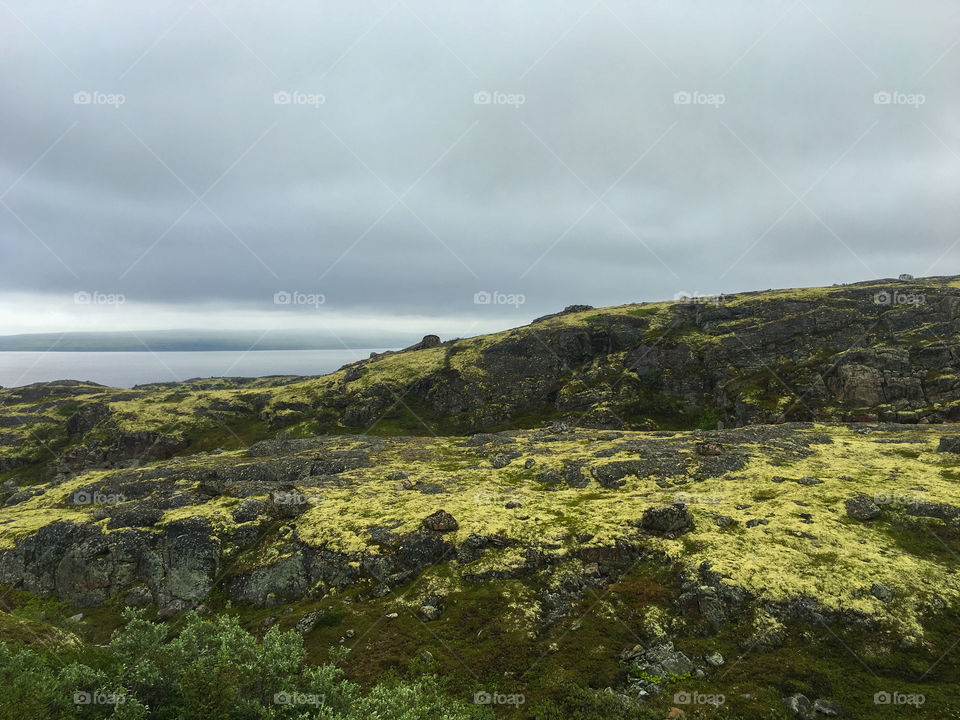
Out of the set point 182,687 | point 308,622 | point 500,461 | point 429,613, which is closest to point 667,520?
point 429,613

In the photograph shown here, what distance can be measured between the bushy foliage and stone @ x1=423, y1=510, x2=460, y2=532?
18.7 metres

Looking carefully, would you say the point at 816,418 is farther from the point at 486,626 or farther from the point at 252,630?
the point at 252,630

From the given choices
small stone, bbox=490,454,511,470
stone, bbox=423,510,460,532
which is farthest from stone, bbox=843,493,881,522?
small stone, bbox=490,454,511,470

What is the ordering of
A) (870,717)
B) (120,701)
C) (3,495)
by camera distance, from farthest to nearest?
(3,495) < (870,717) < (120,701)

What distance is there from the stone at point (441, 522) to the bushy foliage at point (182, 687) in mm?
18671

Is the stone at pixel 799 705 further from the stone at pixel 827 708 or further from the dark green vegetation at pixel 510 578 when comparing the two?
the stone at pixel 827 708

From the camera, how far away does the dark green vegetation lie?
66.8 feet

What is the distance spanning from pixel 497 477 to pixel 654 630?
29100 millimetres

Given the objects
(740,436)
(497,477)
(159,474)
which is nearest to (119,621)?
(159,474)

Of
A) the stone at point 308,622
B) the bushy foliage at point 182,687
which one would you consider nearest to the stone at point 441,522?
the stone at point 308,622

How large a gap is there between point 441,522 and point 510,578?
8962 millimetres

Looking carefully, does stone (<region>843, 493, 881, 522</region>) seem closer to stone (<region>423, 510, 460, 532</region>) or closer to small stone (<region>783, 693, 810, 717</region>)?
small stone (<region>783, 693, 810, 717</region>)

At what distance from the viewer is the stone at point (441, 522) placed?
128 feet

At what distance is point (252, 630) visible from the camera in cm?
3300
